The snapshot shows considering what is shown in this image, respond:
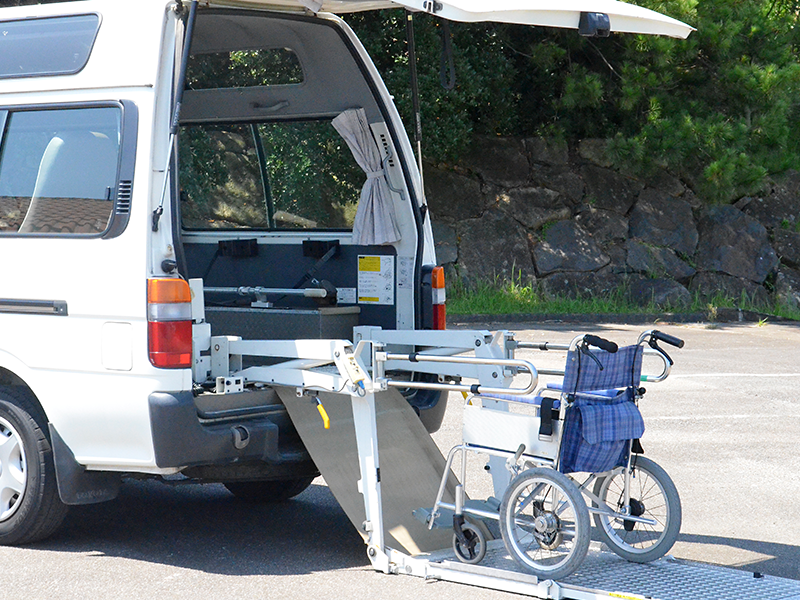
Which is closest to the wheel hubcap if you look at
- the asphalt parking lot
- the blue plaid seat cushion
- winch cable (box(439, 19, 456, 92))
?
the asphalt parking lot

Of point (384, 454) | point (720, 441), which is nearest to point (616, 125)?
point (720, 441)

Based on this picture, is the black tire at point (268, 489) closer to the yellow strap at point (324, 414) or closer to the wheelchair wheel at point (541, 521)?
the yellow strap at point (324, 414)

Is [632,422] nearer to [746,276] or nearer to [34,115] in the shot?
[34,115]

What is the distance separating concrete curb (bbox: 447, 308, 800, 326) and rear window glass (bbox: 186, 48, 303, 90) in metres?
9.94

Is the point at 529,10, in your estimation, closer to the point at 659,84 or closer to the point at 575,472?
the point at 575,472

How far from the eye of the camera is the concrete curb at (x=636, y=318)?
17094mm

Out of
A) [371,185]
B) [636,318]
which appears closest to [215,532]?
[371,185]

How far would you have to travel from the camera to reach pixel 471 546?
511cm

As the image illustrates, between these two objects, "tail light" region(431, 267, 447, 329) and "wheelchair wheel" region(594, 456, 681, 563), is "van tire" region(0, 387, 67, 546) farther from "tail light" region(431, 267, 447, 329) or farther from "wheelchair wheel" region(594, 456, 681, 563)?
"wheelchair wheel" region(594, 456, 681, 563)

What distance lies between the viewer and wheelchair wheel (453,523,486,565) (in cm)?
504

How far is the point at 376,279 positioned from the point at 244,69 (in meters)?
1.69

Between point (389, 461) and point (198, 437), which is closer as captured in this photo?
point (198, 437)

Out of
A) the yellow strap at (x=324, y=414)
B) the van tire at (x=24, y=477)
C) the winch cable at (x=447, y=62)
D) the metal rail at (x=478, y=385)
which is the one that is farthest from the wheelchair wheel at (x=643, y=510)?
the van tire at (x=24, y=477)

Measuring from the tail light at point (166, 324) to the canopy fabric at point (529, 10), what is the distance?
1.52 meters
